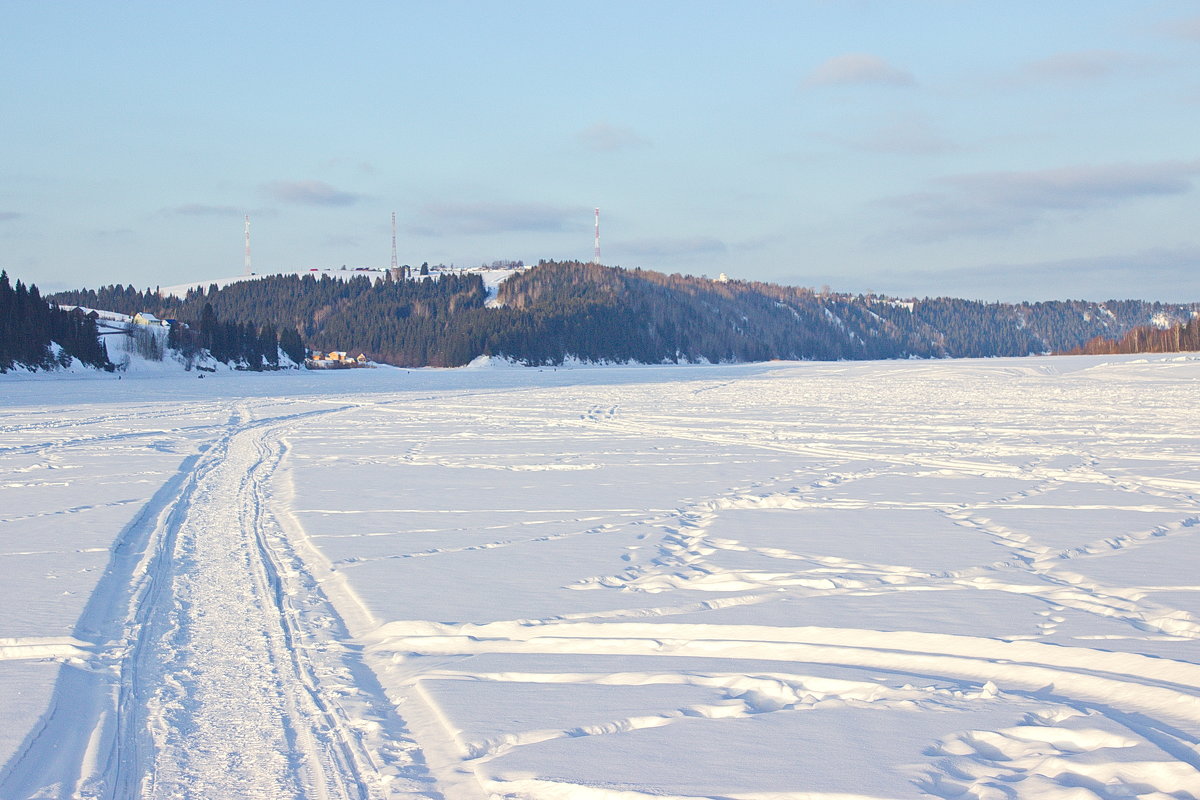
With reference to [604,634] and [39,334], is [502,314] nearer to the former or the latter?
[39,334]

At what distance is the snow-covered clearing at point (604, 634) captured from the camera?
11.4ft

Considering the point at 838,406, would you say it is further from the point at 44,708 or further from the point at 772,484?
the point at 44,708

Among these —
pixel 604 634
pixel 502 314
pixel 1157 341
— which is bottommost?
pixel 604 634

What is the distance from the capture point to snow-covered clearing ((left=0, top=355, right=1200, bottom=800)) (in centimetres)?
347

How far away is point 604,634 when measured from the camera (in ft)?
16.9

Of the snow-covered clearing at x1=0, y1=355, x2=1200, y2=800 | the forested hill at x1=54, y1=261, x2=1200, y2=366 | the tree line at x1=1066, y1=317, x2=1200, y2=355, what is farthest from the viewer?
the forested hill at x1=54, y1=261, x2=1200, y2=366

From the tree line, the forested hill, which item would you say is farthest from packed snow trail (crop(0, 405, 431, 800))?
the forested hill

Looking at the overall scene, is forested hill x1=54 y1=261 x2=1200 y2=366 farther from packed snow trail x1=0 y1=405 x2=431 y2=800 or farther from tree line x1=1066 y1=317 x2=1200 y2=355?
packed snow trail x1=0 y1=405 x2=431 y2=800

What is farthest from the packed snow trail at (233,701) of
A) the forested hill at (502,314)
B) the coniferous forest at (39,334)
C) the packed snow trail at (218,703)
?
the forested hill at (502,314)

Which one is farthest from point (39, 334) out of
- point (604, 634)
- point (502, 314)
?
point (604, 634)

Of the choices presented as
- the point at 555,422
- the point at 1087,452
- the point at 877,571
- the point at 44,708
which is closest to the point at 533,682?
the point at 44,708

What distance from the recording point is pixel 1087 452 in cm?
1418

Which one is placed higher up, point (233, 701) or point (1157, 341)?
point (1157, 341)

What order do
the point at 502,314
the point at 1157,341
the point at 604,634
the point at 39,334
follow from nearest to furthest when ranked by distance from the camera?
the point at 604,634 < the point at 39,334 < the point at 1157,341 < the point at 502,314
